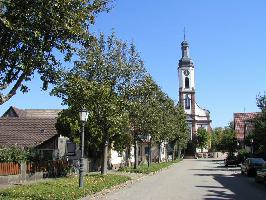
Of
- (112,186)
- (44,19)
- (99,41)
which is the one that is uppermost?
(99,41)

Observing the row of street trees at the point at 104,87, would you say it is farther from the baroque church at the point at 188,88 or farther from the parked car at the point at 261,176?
the baroque church at the point at 188,88

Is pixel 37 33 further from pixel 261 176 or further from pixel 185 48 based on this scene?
pixel 185 48

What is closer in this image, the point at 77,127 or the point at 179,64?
the point at 77,127

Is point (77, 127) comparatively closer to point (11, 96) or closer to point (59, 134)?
point (59, 134)

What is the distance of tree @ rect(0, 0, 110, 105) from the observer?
1545cm

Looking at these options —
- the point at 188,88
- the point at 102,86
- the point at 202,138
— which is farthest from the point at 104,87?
the point at 188,88

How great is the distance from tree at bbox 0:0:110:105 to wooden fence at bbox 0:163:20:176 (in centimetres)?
1092

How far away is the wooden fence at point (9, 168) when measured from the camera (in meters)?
27.4

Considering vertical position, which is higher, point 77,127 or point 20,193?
point 77,127

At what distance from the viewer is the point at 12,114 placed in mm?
74125

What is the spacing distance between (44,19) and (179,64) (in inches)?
4909

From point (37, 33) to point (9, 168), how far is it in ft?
47.9

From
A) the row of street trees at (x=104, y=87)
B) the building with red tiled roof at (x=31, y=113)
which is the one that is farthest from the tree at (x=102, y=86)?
the building with red tiled roof at (x=31, y=113)

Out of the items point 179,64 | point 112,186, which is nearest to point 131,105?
point 112,186
